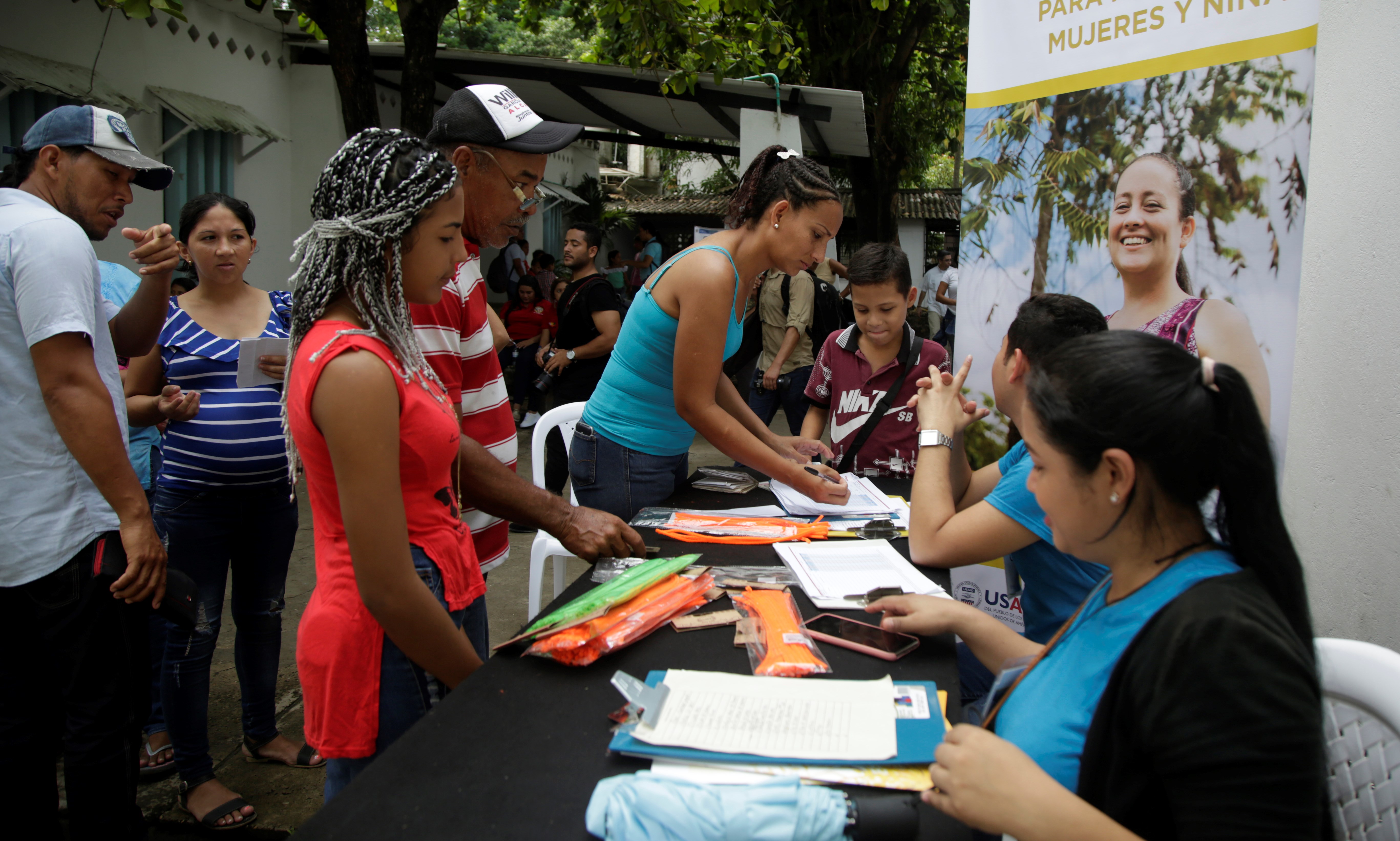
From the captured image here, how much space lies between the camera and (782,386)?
18.0 feet

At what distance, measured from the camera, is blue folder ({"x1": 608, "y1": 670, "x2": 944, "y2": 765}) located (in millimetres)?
1100

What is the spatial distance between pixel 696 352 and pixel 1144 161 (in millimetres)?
1548

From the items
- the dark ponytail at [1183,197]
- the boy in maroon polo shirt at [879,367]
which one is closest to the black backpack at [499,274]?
the boy in maroon polo shirt at [879,367]

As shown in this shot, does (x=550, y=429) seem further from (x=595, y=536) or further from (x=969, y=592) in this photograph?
(x=969, y=592)

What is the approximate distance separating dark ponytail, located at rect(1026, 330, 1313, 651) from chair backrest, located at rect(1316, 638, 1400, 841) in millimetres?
474

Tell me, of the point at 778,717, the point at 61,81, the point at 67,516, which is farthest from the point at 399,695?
the point at 61,81

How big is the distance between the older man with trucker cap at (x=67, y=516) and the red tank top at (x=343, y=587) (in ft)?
2.58

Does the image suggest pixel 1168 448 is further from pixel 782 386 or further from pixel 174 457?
pixel 782 386

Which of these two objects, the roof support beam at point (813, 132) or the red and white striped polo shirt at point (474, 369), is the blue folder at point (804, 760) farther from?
the roof support beam at point (813, 132)

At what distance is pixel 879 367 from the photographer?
3.20 meters

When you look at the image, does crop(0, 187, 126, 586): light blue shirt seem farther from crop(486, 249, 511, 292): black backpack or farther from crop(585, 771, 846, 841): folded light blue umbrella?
crop(486, 249, 511, 292): black backpack

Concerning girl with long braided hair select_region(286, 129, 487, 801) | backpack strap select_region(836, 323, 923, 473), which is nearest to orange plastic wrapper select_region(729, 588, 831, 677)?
girl with long braided hair select_region(286, 129, 487, 801)

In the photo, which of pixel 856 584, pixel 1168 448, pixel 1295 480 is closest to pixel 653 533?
pixel 856 584

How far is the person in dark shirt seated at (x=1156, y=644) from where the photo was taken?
855mm
